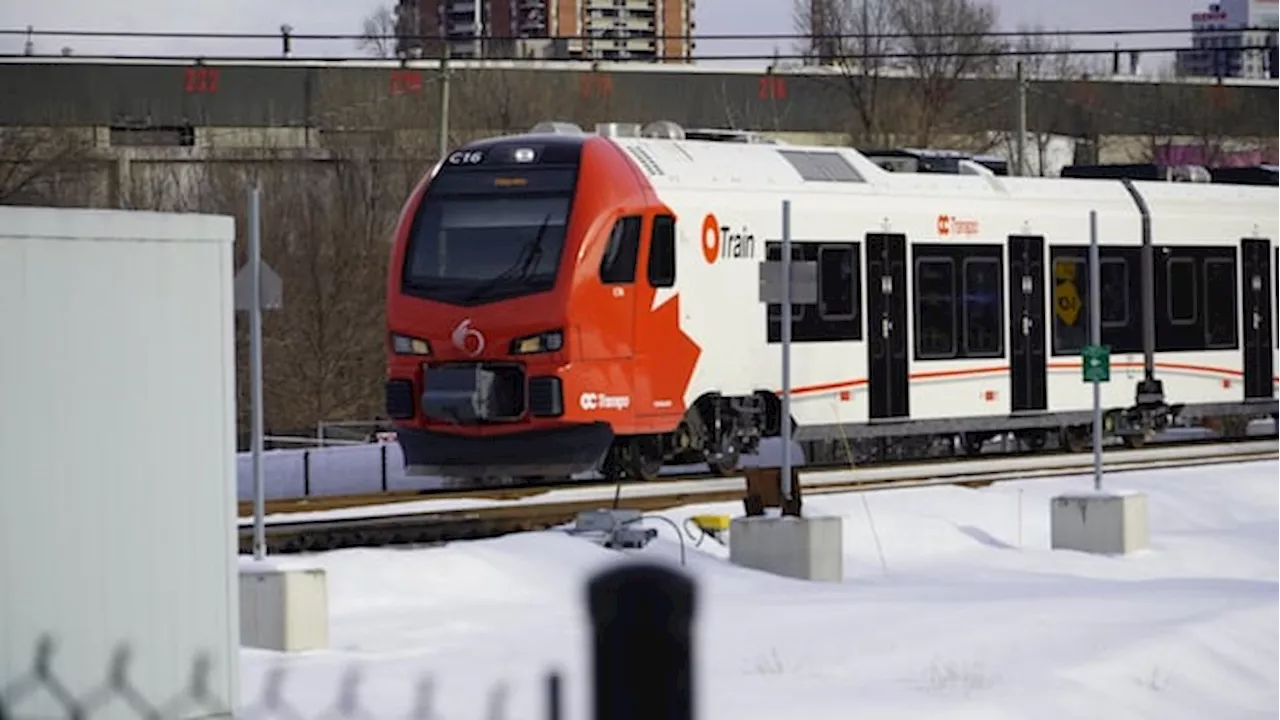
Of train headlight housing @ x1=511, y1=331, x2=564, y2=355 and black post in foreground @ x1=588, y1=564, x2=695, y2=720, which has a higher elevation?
train headlight housing @ x1=511, y1=331, x2=564, y2=355

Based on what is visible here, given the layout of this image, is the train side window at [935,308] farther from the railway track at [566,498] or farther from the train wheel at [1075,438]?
the train wheel at [1075,438]

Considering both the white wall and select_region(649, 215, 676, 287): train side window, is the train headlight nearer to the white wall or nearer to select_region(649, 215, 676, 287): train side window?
select_region(649, 215, 676, 287): train side window

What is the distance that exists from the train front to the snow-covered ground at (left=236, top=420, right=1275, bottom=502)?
8.67 feet

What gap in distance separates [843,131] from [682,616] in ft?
210

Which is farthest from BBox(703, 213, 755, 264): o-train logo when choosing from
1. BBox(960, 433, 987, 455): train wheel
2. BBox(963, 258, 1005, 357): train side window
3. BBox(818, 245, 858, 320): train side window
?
BBox(960, 433, 987, 455): train wheel

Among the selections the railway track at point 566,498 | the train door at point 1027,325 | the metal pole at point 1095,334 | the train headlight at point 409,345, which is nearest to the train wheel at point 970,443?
the railway track at point 566,498

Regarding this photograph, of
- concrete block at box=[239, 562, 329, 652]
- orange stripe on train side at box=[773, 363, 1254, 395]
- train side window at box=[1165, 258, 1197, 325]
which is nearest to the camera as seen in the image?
concrete block at box=[239, 562, 329, 652]

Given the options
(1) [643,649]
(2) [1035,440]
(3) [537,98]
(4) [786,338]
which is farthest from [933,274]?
(3) [537,98]

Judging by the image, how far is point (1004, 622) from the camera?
58.5ft

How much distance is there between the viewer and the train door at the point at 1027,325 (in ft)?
99.8

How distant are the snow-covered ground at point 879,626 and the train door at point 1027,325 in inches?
195

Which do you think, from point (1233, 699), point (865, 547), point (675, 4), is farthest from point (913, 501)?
point (675, 4)

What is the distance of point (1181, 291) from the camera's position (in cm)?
3291

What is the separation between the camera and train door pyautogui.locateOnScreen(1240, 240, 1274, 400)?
111 feet
